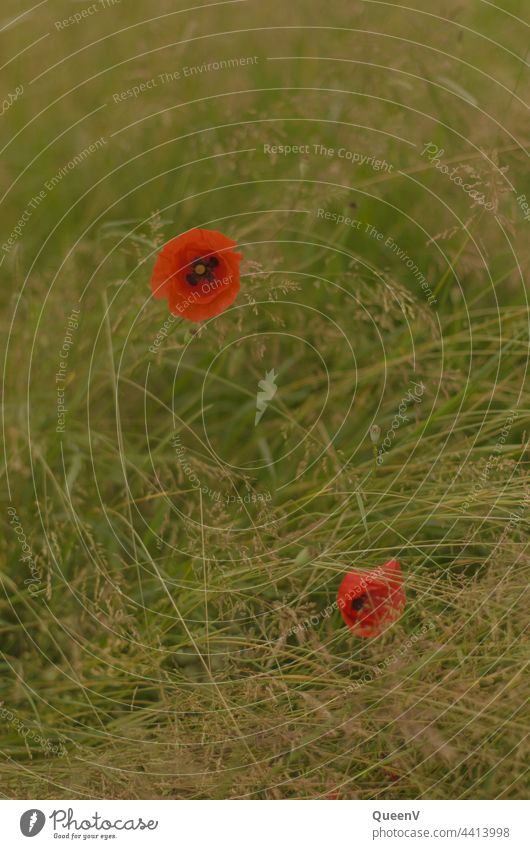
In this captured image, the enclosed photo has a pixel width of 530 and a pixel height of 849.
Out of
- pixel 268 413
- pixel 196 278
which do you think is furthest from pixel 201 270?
pixel 268 413

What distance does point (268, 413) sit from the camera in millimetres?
1788

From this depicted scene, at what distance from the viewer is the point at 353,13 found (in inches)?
77.4

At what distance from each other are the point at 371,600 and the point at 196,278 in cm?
62

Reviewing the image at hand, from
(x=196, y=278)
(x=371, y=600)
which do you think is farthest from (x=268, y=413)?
(x=371, y=600)

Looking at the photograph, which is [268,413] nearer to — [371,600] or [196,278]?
[196,278]

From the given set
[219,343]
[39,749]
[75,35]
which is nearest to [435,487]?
[219,343]

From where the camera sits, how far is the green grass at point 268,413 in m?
1.54

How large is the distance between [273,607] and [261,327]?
513mm

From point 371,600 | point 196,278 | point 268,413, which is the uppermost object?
point 196,278

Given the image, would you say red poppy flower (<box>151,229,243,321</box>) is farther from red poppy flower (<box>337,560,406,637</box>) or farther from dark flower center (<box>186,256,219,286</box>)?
red poppy flower (<box>337,560,406,637</box>)

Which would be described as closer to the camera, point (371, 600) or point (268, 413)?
point (371, 600)

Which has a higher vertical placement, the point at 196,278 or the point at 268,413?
the point at 196,278

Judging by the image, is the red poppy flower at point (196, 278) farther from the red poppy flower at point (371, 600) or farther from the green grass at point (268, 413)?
the red poppy flower at point (371, 600)

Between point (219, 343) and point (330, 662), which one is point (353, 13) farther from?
point (330, 662)
